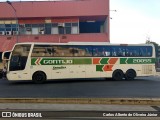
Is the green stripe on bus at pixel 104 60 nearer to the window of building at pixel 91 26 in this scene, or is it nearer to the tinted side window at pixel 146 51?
the tinted side window at pixel 146 51

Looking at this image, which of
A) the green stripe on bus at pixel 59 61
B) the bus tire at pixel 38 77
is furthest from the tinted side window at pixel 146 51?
the bus tire at pixel 38 77

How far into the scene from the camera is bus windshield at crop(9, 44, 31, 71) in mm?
19219

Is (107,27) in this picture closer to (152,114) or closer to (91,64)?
(91,64)

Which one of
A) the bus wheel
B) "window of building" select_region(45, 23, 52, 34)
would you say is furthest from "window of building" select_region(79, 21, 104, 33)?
the bus wheel

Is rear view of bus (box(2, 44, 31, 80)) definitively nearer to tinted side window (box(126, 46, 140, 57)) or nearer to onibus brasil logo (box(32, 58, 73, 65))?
onibus brasil logo (box(32, 58, 73, 65))

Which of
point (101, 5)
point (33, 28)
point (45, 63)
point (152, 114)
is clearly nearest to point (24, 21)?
point (33, 28)

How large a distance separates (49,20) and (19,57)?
24.8 metres

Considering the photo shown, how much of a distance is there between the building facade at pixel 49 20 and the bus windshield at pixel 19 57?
2281 cm

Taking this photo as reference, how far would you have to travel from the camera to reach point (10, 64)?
19.2 meters

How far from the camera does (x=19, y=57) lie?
762 inches

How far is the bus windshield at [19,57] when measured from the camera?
63.1 feet

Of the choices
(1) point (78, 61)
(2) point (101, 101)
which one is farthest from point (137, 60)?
(2) point (101, 101)

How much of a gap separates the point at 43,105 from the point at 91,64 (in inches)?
445

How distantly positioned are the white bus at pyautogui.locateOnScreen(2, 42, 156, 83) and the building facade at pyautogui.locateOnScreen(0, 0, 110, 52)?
20.0 m
